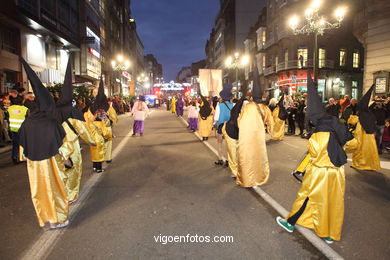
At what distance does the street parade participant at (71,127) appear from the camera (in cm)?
403

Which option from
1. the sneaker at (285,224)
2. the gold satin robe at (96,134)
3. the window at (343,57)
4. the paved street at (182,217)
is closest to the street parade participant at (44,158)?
the paved street at (182,217)

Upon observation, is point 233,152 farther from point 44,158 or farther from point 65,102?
point 44,158

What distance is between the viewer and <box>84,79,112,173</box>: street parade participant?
6.42 metres

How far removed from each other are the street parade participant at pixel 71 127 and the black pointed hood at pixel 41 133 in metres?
0.20

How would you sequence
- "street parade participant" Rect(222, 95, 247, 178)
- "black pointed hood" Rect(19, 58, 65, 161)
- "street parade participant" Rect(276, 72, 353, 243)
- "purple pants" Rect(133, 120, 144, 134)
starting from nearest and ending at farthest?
"street parade participant" Rect(276, 72, 353, 243) → "black pointed hood" Rect(19, 58, 65, 161) → "street parade participant" Rect(222, 95, 247, 178) → "purple pants" Rect(133, 120, 144, 134)

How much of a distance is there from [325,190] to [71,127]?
141 inches

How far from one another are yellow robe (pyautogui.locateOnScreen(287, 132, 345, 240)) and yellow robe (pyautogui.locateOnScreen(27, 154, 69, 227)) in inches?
123

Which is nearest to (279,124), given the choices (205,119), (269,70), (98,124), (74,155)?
A: (205,119)

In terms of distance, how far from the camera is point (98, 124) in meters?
6.76

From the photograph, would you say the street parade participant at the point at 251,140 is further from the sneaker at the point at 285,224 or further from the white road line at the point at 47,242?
the white road line at the point at 47,242

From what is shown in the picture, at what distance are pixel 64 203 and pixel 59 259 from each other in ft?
3.01

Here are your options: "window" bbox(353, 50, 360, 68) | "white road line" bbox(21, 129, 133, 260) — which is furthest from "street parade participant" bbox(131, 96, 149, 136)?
"window" bbox(353, 50, 360, 68)

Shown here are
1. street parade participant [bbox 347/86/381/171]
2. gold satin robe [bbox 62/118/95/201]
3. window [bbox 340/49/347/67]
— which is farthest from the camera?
window [bbox 340/49/347/67]

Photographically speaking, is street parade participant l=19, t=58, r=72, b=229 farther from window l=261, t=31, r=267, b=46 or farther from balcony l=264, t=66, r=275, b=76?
window l=261, t=31, r=267, b=46
